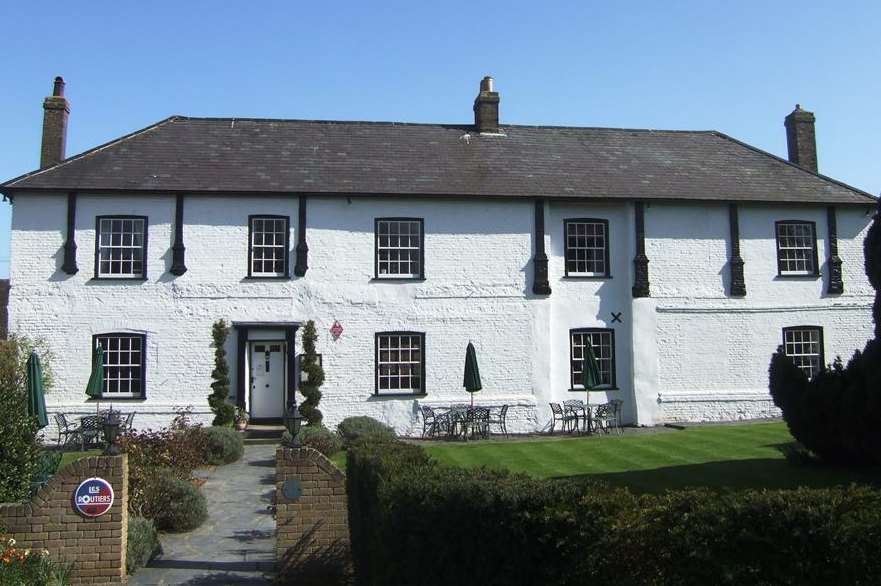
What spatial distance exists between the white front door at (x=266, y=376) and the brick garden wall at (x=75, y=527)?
11676mm

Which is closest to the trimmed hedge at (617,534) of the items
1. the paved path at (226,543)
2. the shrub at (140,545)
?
the paved path at (226,543)

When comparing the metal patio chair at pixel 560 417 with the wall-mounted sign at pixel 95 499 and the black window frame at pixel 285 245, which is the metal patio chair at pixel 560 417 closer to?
the black window frame at pixel 285 245

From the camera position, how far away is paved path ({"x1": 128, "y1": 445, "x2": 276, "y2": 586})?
33.1ft

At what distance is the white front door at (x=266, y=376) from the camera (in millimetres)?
21594

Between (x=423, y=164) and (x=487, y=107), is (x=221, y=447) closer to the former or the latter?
(x=423, y=164)

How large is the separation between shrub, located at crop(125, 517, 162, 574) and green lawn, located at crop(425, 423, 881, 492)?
6.62m

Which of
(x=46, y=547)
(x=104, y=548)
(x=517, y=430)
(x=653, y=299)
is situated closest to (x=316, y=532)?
(x=104, y=548)

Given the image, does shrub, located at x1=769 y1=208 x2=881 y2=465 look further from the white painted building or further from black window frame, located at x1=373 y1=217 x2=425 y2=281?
black window frame, located at x1=373 y1=217 x2=425 y2=281

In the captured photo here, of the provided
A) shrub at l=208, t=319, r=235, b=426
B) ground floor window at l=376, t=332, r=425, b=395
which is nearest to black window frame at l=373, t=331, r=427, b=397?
ground floor window at l=376, t=332, r=425, b=395

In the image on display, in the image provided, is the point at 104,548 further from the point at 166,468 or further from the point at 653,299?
the point at 653,299

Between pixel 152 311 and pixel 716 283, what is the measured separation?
53.9ft

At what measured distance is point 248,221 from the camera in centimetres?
2144

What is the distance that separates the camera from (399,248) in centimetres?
2203

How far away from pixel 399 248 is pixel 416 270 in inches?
31.6
